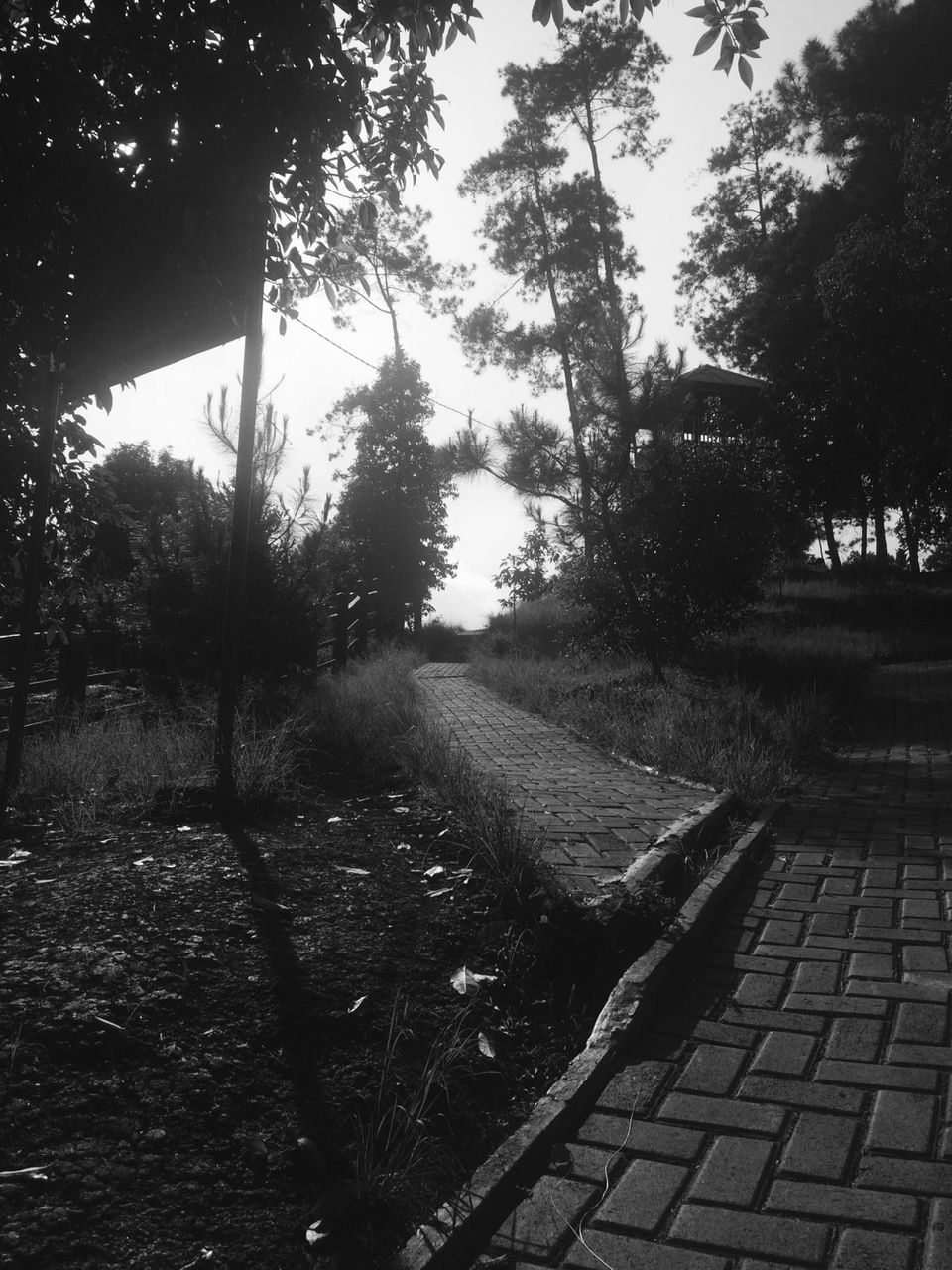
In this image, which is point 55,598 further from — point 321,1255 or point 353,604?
point 353,604

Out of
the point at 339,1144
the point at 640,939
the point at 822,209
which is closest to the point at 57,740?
the point at 640,939

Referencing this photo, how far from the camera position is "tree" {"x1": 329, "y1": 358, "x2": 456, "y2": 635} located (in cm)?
3022

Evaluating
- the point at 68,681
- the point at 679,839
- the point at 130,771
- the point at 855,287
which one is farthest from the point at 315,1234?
the point at 855,287

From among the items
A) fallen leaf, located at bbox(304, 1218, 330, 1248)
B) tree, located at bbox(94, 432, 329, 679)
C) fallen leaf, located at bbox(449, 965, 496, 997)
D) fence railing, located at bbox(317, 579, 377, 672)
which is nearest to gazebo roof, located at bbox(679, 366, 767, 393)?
fence railing, located at bbox(317, 579, 377, 672)

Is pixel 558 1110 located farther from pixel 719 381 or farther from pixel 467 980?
pixel 719 381

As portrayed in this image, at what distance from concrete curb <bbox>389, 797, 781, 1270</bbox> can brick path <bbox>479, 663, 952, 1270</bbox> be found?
44mm

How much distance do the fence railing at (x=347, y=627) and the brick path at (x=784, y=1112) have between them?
7.06 meters

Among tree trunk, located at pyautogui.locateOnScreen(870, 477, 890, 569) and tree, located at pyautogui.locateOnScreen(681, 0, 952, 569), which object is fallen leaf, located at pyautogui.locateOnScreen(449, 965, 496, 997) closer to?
tree, located at pyautogui.locateOnScreen(681, 0, 952, 569)

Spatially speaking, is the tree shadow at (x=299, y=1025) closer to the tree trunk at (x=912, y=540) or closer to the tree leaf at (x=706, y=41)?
the tree leaf at (x=706, y=41)

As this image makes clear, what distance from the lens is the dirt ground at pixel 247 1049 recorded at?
1.96 m

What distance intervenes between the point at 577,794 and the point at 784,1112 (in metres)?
3.43

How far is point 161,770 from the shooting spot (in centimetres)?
533

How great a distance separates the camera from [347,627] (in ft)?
44.9

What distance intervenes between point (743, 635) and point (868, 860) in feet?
35.3
